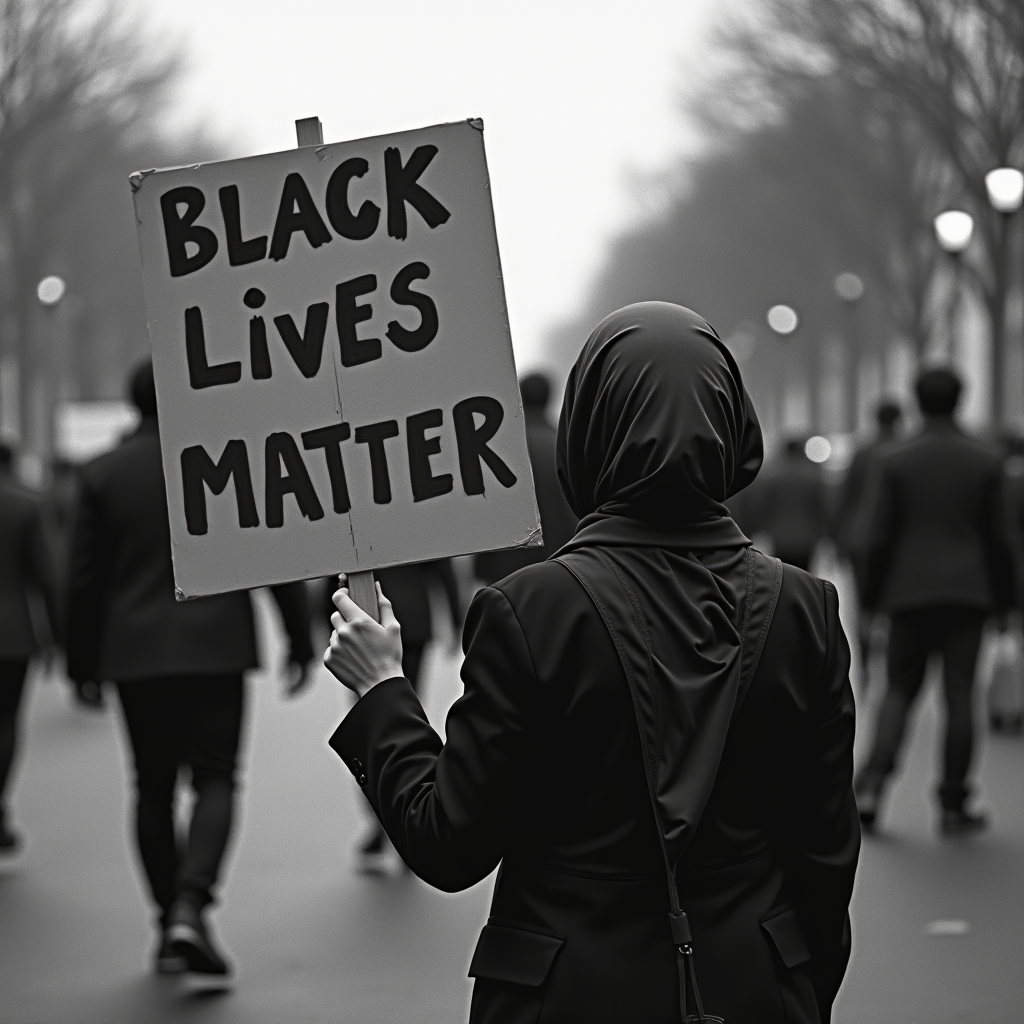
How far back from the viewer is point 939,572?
8219mm

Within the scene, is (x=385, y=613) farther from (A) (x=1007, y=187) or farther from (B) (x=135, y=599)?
(A) (x=1007, y=187)

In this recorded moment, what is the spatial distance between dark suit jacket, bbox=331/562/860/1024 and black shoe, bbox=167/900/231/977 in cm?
310

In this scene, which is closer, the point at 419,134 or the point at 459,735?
the point at 459,735

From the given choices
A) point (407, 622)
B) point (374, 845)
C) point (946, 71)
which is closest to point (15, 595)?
point (407, 622)

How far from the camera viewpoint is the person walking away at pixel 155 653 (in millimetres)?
6152

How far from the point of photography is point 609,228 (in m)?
72.5

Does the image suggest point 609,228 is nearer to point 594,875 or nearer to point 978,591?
point 978,591

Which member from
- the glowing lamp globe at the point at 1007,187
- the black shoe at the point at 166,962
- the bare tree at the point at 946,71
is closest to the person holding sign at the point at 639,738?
the black shoe at the point at 166,962

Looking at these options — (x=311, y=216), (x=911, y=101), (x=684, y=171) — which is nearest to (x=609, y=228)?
(x=684, y=171)

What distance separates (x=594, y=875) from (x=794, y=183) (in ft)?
114

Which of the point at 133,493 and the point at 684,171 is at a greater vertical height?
the point at 684,171

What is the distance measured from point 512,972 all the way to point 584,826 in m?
0.23

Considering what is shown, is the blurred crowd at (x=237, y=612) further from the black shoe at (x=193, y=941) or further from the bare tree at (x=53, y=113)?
the bare tree at (x=53, y=113)

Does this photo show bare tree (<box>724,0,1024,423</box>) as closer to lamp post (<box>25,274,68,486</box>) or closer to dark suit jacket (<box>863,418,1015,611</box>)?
lamp post (<box>25,274,68,486</box>)
